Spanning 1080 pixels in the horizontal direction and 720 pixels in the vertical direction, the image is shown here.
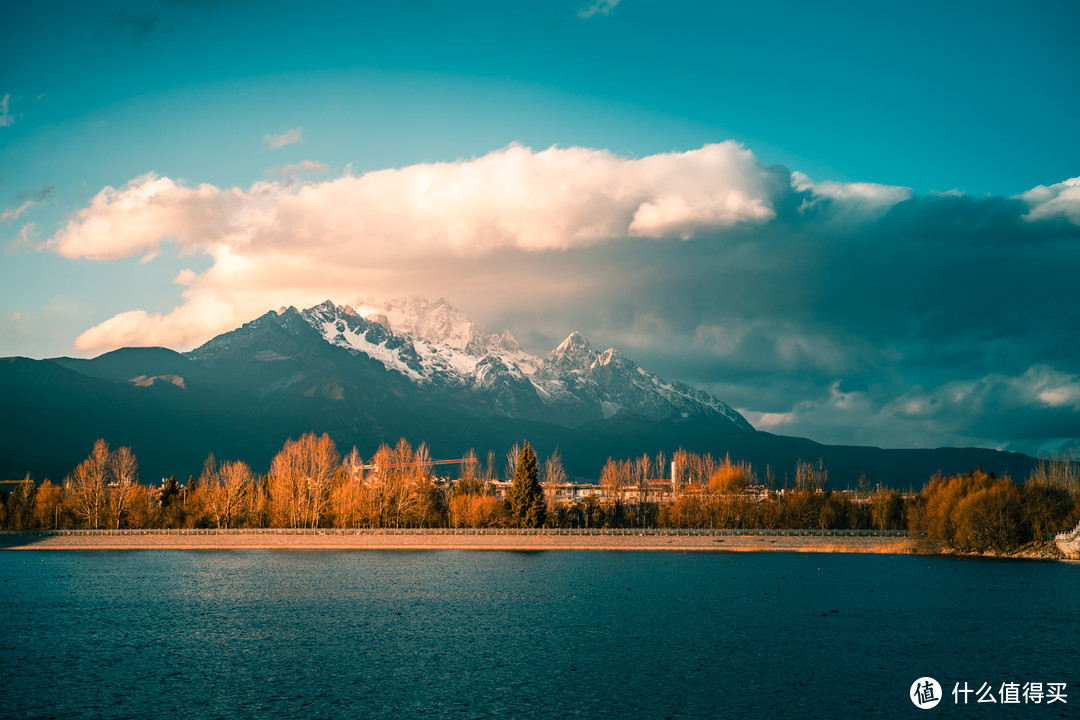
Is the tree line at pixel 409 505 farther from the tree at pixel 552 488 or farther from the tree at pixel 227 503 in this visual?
the tree at pixel 552 488

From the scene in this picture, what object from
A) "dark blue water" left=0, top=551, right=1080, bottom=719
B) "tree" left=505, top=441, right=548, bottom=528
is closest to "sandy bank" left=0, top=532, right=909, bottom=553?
"tree" left=505, top=441, right=548, bottom=528

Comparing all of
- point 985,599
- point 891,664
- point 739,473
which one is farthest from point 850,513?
point 891,664

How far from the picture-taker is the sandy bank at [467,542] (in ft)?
437

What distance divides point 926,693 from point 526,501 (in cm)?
10607

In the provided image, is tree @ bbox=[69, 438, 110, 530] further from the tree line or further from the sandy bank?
the sandy bank

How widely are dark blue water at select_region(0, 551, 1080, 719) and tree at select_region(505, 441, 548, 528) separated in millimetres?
44340

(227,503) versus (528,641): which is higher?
(227,503)

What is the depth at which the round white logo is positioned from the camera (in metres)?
41.6

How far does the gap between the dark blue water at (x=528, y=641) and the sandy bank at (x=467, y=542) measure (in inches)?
1306

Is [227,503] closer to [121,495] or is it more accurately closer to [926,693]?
[121,495]

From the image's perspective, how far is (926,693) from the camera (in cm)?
4316

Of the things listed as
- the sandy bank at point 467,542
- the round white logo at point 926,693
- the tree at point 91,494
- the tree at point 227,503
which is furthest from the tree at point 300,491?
the round white logo at point 926,693

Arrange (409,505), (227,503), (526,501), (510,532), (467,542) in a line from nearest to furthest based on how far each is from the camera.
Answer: (467,542) → (510,532) → (526,501) → (409,505) → (227,503)

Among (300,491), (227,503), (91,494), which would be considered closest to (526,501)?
(300,491)
